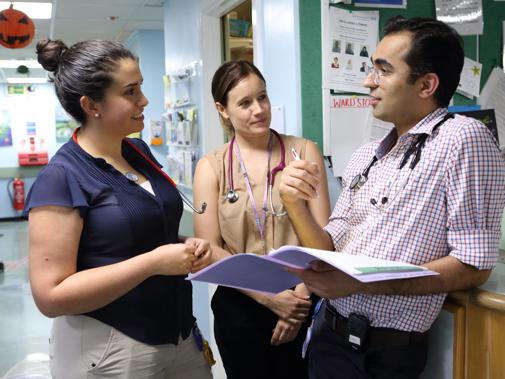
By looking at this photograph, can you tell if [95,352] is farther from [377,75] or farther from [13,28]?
[13,28]

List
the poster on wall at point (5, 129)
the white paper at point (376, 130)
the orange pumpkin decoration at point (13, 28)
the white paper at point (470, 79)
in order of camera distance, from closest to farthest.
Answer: the white paper at point (376, 130)
the white paper at point (470, 79)
the orange pumpkin decoration at point (13, 28)
the poster on wall at point (5, 129)

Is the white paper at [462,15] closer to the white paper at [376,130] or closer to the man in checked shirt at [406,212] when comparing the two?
the white paper at [376,130]

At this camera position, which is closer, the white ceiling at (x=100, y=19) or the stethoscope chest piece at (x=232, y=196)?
the stethoscope chest piece at (x=232, y=196)

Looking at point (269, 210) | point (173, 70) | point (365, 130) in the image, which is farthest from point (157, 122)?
point (269, 210)

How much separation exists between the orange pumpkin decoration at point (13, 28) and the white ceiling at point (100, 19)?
46 centimetres

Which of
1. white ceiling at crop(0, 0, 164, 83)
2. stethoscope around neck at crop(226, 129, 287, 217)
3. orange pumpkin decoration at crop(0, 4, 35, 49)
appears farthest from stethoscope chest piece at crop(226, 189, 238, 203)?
white ceiling at crop(0, 0, 164, 83)

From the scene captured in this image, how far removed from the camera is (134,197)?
130cm

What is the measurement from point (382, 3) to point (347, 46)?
0.25m

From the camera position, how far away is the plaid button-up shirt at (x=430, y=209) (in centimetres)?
103

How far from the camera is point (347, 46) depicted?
85.3 inches

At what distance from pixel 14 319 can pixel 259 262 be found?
3.90 meters

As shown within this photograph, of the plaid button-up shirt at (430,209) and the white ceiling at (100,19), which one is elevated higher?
the white ceiling at (100,19)

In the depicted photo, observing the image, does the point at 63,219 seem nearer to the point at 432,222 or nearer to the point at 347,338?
the point at 347,338

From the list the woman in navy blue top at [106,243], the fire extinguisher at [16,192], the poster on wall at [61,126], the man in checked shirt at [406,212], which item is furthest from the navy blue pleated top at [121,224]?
the poster on wall at [61,126]
